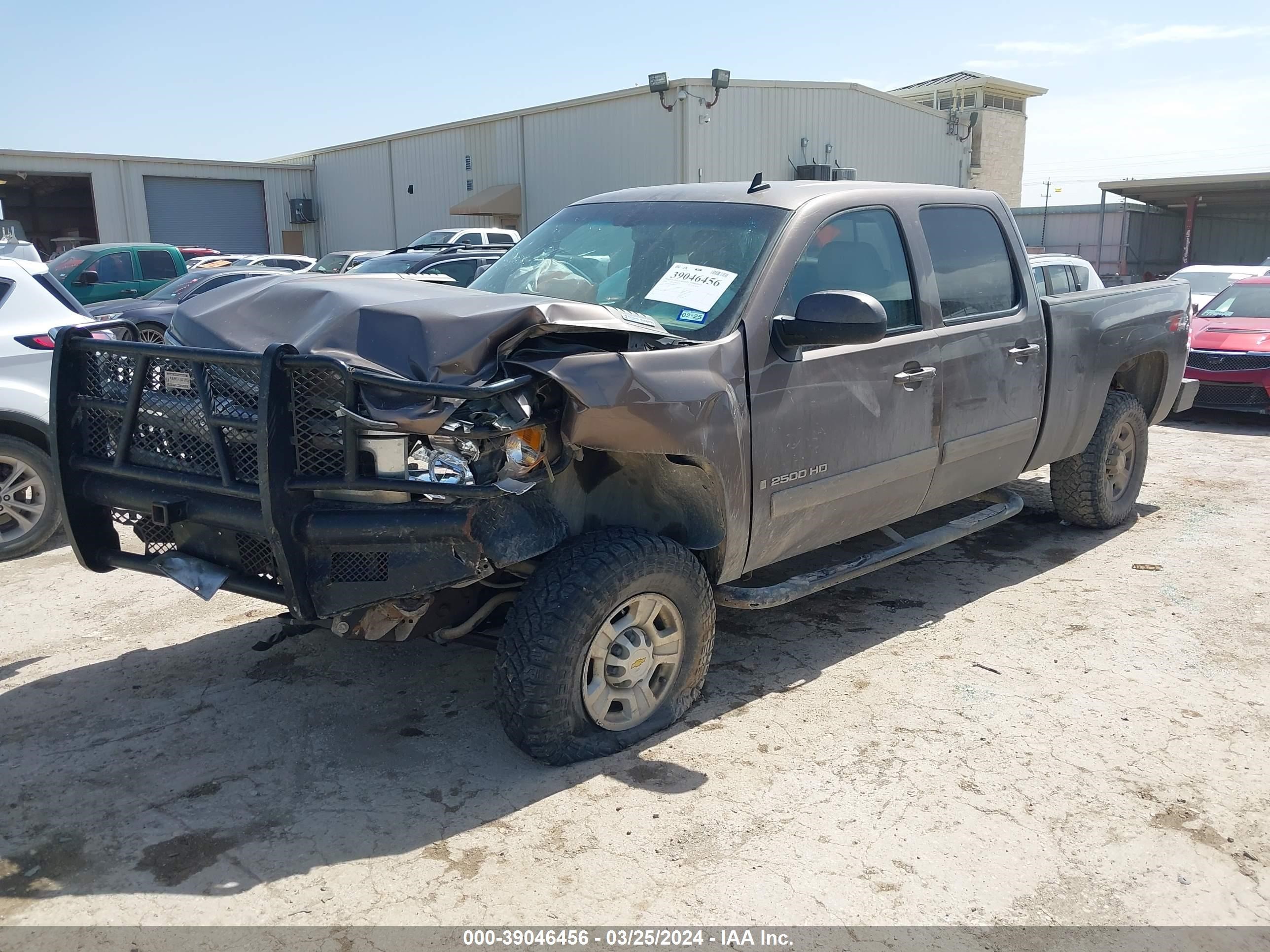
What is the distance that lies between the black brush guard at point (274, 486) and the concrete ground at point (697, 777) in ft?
2.37

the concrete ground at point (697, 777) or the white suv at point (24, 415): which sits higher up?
the white suv at point (24, 415)

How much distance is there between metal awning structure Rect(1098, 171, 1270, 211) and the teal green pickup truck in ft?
87.6

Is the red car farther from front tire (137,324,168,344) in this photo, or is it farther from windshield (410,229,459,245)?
windshield (410,229,459,245)

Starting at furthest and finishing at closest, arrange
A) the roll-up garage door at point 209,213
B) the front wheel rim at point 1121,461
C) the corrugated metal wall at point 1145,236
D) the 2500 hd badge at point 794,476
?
the roll-up garage door at point 209,213 → the corrugated metal wall at point 1145,236 → the front wheel rim at point 1121,461 → the 2500 hd badge at point 794,476

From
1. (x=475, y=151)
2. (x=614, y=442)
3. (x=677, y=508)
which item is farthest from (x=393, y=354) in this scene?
(x=475, y=151)

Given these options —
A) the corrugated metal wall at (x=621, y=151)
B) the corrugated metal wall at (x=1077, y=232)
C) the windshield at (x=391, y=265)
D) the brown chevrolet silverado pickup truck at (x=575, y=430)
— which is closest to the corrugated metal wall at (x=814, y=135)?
the corrugated metal wall at (x=621, y=151)

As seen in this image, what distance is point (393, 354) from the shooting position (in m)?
3.28

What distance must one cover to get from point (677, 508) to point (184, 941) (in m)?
2.09

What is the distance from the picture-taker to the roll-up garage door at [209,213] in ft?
112

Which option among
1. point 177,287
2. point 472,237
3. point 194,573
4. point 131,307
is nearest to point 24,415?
point 194,573

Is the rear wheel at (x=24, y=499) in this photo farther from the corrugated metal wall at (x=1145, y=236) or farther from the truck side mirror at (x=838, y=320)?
the corrugated metal wall at (x=1145, y=236)

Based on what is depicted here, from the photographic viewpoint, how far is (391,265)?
45.8 feet

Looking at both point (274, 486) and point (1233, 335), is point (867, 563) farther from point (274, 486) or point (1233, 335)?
point (1233, 335)

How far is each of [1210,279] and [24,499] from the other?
55.2ft
